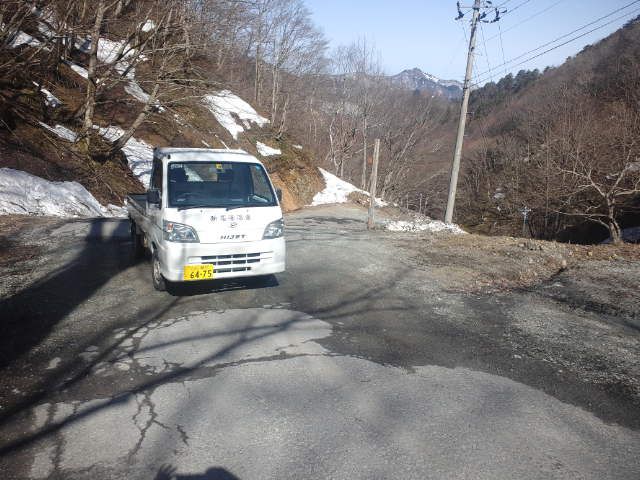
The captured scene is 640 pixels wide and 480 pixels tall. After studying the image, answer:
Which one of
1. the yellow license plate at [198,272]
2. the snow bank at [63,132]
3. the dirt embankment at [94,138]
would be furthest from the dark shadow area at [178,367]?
the snow bank at [63,132]

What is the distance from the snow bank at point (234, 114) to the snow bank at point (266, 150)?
5.09 ft

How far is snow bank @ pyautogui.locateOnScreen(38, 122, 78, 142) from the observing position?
16275 mm

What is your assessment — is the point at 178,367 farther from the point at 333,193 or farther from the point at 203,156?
the point at 333,193

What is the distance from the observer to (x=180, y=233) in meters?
5.95

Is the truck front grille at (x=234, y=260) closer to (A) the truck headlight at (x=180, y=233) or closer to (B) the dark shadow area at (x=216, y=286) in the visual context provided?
(A) the truck headlight at (x=180, y=233)

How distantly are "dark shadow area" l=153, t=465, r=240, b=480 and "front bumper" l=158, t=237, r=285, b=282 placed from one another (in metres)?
3.19

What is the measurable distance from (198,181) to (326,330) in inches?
118

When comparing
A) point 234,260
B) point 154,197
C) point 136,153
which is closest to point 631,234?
point 136,153

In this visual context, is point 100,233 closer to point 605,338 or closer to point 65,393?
point 65,393

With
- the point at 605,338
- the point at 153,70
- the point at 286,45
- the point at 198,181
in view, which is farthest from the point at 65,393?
the point at 286,45

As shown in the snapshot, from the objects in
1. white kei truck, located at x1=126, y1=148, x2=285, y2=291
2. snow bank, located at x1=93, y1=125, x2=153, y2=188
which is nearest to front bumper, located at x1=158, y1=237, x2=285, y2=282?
white kei truck, located at x1=126, y1=148, x2=285, y2=291

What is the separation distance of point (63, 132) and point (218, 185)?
13.2 metres

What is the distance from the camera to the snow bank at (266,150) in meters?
29.0

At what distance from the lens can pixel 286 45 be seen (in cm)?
3897
